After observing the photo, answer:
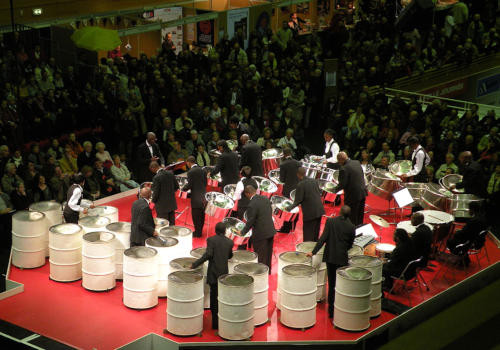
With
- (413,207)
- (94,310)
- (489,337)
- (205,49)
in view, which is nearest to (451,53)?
(205,49)

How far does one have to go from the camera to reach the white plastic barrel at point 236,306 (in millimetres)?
7781

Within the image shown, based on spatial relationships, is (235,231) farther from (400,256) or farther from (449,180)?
(449,180)

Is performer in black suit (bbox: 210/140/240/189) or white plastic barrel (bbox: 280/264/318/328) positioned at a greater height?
performer in black suit (bbox: 210/140/240/189)

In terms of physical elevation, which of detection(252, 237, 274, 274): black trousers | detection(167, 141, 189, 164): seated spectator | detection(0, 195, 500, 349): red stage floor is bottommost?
detection(0, 195, 500, 349): red stage floor

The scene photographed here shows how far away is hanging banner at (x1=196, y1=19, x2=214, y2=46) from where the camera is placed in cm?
1734

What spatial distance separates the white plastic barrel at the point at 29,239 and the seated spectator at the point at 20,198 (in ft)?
3.56

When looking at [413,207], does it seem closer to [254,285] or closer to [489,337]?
[489,337]

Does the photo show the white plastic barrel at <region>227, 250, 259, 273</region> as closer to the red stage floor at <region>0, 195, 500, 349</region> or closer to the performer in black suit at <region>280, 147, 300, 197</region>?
the red stage floor at <region>0, 195, 500, 349</region>

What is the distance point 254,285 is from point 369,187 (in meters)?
3.92

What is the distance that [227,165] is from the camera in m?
11.3

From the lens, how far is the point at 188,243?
360 inches

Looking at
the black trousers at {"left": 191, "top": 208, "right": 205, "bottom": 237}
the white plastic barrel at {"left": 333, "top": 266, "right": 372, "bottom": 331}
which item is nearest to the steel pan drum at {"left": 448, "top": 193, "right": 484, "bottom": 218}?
the white plastic barrel at {"left": 333, "top": 266, "right": 372, "bottom": 331}

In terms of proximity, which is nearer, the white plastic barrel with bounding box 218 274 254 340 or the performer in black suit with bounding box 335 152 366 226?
the white plastic barrel with bounding box 218 274 254 340

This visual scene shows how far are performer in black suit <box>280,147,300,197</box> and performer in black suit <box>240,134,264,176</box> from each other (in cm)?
52
